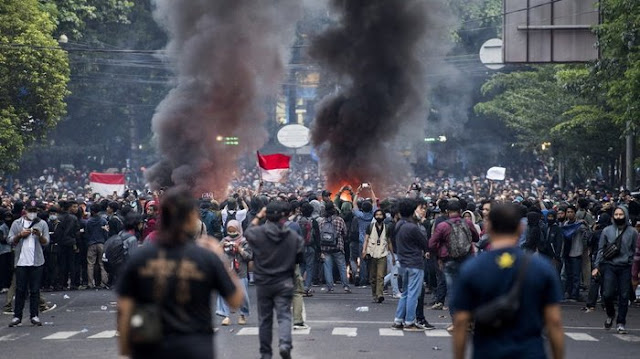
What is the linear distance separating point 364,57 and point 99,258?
15645mm

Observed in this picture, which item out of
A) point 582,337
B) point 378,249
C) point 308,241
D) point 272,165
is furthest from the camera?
point 272,165

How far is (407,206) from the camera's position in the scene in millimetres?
13359

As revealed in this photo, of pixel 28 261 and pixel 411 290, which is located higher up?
pixel 28 261

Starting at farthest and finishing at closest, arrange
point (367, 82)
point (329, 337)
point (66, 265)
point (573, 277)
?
point (367, 82), point (66, 265), point (573, 277), point (329, 337)

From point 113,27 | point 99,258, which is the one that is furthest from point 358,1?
point 113,27

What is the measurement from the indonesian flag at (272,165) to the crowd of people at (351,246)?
5309 mm

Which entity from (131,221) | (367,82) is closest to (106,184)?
(367,82)

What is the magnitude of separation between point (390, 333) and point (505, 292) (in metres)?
7.73

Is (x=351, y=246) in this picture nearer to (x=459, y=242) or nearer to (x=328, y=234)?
(x=328, y=234)

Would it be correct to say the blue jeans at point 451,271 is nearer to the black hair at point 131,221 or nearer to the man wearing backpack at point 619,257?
the man wearing backpack at point 619,257

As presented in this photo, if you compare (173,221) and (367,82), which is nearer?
(173,221)

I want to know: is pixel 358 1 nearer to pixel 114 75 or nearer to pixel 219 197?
pixel 219 197

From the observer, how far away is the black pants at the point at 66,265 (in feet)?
64.7

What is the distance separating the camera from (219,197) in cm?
3406
